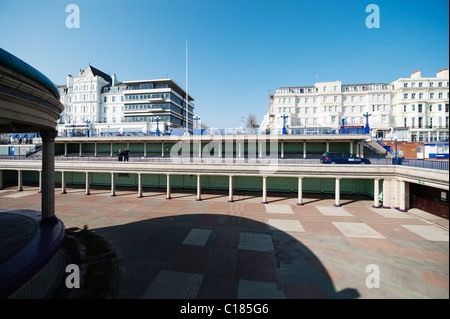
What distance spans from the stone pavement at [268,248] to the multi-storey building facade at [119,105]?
34.3 m

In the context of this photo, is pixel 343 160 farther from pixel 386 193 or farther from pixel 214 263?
pixel 214 263

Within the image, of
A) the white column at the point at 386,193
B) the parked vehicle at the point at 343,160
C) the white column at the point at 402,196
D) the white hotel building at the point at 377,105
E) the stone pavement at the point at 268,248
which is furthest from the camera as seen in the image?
the white hotel building at the point at 377,105

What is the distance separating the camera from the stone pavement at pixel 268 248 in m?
8.95

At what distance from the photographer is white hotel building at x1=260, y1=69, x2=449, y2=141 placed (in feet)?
151

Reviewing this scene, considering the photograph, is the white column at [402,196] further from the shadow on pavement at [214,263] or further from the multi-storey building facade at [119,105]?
the multi-storey building facade at [119,105]

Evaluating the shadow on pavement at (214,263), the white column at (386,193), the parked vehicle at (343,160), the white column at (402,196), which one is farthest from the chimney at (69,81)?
the white column at (402,196)

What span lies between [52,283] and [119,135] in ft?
105

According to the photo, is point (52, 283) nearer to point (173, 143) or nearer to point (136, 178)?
point (136, 178)

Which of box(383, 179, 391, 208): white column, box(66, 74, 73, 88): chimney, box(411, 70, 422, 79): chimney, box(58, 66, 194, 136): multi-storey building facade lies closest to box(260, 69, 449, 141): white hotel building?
box(411, 70, 422, 79): chimney

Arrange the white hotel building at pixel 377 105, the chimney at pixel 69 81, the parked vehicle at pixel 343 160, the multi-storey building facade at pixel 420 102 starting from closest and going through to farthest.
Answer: the parked vehicle at pixel 343 160
the multi-storey building facade at pixel 420 102
the white hotel building at pixel 377 105
the chimney at pixel 69 81

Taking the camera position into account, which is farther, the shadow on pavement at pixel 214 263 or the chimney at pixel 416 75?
the chimney at pixel 416 75

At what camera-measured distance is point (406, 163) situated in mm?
20953

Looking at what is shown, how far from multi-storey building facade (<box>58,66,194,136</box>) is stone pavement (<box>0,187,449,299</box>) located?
113 feet
